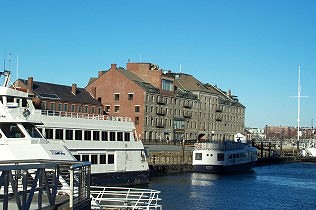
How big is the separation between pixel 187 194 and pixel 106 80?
58.2m

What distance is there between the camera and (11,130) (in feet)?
115

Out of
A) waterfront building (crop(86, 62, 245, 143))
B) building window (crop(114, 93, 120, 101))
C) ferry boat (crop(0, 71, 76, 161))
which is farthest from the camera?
building window (crop(114, 93, 120, 101))

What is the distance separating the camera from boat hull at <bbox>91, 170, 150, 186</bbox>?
5647 cm

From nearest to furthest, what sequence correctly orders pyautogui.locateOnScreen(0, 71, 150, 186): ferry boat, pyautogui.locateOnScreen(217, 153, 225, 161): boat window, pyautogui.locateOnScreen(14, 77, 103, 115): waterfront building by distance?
pyautogui.locateOnScreen(0, 71, 150, 186): ferry boat
pyautogui.locateOnScreen(14, 77, 103, 115): waterfront building
pyautogui.locateOnScreen(217, 153, 225, 161): boat window

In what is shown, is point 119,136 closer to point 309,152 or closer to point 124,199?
point 124,199

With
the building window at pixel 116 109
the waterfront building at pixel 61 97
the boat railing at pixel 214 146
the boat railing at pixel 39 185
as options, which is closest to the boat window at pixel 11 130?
the boat railing at pixel 39 185

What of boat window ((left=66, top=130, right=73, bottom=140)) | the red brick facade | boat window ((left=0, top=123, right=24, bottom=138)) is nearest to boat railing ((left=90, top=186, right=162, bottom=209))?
boat window ((left=0, top=123, right=24, bottom=138))

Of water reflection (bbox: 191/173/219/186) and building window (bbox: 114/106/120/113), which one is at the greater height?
building window (bbox: 114/106/120/113)

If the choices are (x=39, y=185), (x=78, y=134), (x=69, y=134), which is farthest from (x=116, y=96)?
(x=39, y=185)

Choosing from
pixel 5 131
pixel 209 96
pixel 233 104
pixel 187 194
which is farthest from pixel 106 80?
pixel 5 131

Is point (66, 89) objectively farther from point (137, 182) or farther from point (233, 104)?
point (233, 104)

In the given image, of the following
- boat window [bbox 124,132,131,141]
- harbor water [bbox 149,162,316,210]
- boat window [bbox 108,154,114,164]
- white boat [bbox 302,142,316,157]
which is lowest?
harbor water [bbox 149,162,316,210]

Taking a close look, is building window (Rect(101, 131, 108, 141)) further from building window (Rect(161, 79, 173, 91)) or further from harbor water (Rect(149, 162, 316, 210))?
building window (Rect(161, 79, 173, 91))

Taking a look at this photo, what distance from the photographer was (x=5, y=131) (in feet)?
114
